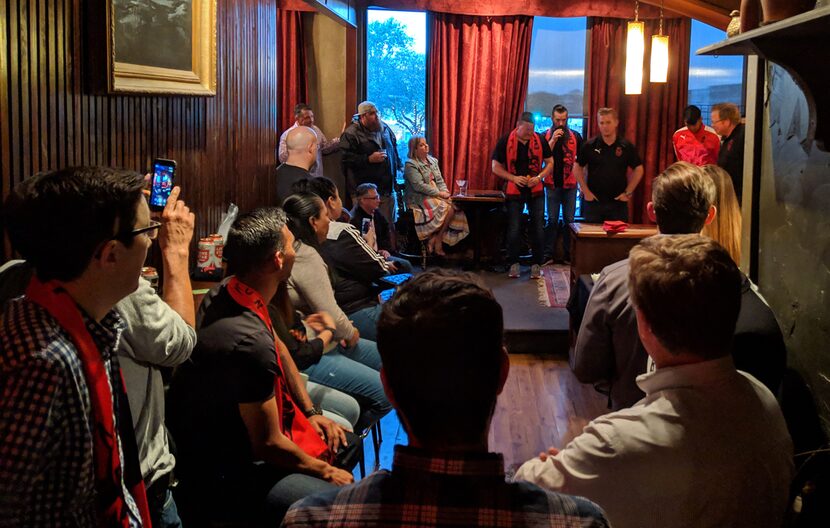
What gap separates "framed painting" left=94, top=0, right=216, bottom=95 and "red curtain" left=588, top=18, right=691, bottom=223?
5618mm

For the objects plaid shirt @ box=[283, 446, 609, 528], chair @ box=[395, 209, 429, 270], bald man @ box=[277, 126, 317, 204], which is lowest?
chair @ box=[395, 209, 429, 270]

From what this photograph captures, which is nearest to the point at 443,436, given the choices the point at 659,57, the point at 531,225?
the point at 659,57

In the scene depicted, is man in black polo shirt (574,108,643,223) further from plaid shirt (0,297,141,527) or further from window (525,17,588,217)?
plaid shirt (0,297,141,527)

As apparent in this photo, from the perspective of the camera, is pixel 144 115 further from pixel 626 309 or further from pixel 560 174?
pixel 560 174

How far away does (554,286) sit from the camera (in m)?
6.95

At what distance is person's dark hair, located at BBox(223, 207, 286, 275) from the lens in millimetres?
2395

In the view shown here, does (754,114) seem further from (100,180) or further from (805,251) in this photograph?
(100,180)

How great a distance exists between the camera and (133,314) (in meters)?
1.86

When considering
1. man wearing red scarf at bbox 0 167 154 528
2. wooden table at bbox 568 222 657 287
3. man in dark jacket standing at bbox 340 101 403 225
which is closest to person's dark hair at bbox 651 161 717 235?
man wearing red scarf at bbox 0 167 154 528

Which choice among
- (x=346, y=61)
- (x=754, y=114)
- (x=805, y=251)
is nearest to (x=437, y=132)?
(x=346, y=61)

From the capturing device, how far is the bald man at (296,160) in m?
5.06

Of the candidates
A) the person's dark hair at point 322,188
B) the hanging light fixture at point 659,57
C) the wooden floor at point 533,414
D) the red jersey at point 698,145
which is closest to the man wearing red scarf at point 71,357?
the wooden floor at point 533,414

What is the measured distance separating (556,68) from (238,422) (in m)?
7.16

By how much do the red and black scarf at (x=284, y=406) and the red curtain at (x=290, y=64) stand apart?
A: 5.87m
